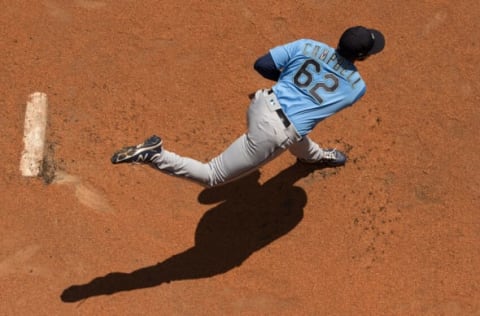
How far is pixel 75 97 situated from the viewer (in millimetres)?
5395

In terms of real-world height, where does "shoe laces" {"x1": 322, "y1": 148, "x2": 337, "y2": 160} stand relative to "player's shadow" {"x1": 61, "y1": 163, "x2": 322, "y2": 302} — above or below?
above

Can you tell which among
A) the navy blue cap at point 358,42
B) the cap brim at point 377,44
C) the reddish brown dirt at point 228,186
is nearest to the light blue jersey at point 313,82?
the navy blue cap at point 358,42

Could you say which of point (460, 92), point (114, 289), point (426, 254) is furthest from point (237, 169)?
point (460, 92)

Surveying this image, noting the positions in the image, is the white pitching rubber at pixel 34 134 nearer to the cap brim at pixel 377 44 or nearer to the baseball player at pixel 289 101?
the baseball player at pixel 289 101

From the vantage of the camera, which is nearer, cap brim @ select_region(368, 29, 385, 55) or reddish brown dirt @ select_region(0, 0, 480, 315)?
cap brim @ select_region(368, 29, 385, 55)

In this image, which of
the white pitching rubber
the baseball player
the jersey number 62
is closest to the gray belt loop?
→ the baseball player

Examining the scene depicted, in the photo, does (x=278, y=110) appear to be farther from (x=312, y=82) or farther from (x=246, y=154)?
(x=246, y=154)

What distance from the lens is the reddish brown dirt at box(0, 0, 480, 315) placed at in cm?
514

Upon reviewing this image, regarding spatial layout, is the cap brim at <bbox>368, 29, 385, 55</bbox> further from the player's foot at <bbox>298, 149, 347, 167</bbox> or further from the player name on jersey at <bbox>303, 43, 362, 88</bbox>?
the player's foot at <bbox>298, 149, 347, 167</bbox>

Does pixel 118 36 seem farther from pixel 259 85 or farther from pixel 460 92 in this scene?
pixel 460 92

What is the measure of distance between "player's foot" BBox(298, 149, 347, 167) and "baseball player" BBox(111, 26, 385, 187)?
93cm

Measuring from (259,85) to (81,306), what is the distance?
275cm

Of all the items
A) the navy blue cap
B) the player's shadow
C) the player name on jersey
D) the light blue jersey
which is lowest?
the player's shadow

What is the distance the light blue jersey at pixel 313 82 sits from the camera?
13.2 ft
